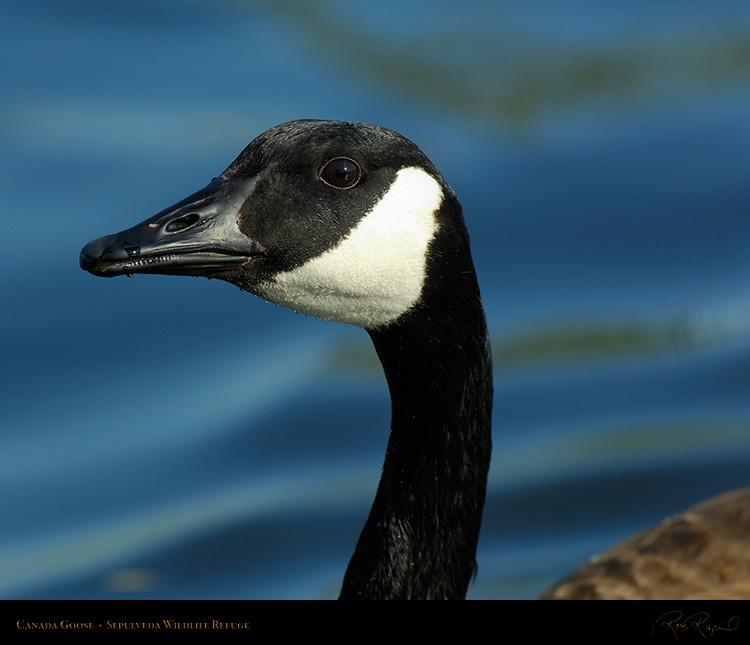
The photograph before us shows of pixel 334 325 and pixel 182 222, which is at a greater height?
pixel 334 325

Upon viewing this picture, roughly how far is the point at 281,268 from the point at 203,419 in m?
3.01

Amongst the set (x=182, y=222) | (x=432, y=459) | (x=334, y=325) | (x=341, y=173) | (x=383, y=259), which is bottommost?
(x=432, y=459)

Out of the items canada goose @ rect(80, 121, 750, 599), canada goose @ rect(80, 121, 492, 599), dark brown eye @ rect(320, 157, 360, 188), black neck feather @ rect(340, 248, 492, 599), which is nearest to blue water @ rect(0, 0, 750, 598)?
black neck feather @ rect(340, 248, 492, 599)

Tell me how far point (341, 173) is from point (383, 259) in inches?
12.6

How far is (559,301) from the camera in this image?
315 inches

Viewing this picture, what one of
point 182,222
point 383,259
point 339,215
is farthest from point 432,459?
point 182,222

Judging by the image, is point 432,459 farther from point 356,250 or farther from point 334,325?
point 334,325

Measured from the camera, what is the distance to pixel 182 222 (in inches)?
166

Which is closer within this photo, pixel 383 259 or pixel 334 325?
pixel 383 259

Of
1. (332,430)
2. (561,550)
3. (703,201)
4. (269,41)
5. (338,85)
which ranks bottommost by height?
(561,550)

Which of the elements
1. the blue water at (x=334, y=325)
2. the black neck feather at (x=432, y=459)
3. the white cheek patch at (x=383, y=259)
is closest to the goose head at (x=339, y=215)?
the white cheek patch at (x=383, y=259)

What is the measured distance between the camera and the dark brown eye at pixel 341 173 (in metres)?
4.36

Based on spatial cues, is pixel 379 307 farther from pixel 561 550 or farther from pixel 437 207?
pixel 561 550

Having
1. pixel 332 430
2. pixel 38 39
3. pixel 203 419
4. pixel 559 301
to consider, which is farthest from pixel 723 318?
pixel 38 39
